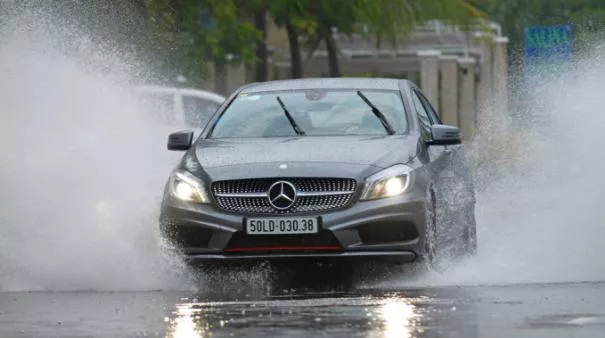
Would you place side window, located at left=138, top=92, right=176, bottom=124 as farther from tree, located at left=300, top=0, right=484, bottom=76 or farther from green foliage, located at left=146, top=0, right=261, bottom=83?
tree, located at left=300, top=0, right=484, bottom=76

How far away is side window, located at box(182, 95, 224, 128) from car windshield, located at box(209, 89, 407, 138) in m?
11.6

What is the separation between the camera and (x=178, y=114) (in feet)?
88.5

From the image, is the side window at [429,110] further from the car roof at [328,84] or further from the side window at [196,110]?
the side window at [196,110]

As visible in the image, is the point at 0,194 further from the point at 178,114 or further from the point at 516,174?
the point at 516,174

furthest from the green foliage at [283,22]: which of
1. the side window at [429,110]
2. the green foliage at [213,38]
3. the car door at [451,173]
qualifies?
the car door at [451,173]

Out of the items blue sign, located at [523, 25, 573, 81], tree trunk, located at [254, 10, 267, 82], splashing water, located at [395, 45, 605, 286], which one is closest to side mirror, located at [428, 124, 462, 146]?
splashing water, located at [395, 45, 605, 286]

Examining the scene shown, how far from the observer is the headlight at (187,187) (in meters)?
13.9

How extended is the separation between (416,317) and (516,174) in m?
17.0

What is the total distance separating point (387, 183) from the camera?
1379cm

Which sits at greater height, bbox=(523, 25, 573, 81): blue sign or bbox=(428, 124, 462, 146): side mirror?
bbox=(523, 25, 573, 81): blue sign

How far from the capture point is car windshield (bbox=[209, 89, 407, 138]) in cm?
1495

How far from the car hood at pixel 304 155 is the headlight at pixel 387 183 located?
0.22ft

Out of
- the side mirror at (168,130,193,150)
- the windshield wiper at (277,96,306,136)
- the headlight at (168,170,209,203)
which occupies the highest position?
the windshield wiper at (277,96,306,136)

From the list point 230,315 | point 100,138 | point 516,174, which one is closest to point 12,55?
point 100,138
